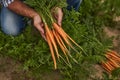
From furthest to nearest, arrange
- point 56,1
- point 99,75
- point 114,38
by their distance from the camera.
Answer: point 114,38, point 99,75, point 56,1

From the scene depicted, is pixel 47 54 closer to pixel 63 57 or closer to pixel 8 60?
pixel 63 57

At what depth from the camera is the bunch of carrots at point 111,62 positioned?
2814mm

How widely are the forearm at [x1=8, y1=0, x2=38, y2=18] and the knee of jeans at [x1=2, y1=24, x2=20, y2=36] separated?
0.28 m

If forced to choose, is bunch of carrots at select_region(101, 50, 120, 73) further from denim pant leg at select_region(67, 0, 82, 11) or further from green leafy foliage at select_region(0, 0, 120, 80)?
denim pant leg at select_region(67, 0, 82, 11)

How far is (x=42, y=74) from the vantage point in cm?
271

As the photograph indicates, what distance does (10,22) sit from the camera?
289 centimetres

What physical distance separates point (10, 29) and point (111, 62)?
3.28 ft

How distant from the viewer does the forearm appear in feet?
8.41

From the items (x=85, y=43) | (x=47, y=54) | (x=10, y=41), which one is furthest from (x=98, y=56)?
(x=10, y=41)

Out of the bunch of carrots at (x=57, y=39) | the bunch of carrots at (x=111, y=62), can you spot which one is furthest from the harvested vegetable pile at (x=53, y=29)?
the bunch of carrots at (x=111, y=62)

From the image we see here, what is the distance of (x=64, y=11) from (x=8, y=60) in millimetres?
685

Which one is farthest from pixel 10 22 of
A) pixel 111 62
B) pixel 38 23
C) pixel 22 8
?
→ pixel 111 62

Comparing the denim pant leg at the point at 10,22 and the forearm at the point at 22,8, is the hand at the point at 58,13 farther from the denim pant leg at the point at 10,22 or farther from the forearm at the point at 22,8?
the denim pant leg at the point at 10,22

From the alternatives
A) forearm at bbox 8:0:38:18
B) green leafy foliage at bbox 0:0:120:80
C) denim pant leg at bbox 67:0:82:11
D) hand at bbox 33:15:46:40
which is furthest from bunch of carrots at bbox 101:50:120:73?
forearm at bbox 8:0:38:18
